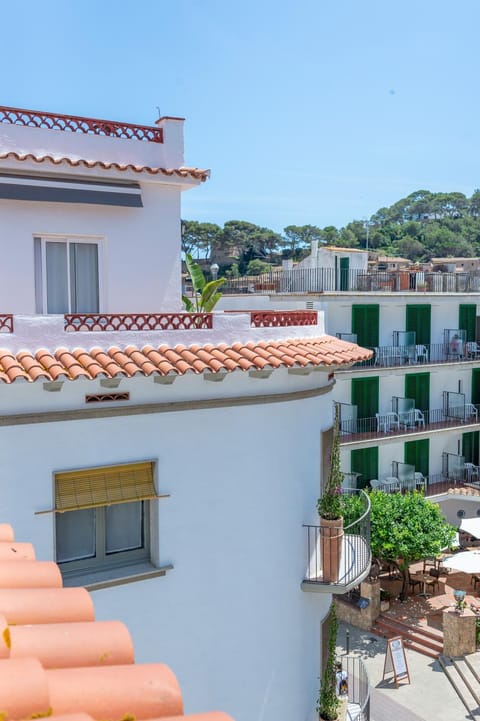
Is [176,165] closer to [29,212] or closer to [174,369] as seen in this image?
[29,212]

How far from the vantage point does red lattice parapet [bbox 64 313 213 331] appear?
903cm

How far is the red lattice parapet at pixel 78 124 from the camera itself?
40.2 ft

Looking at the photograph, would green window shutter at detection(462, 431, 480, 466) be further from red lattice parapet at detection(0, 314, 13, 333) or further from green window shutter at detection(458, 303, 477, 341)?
red lattice parapet at detection(0, 314, 13, 333)

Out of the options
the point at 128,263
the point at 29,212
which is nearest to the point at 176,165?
the point at 128,263

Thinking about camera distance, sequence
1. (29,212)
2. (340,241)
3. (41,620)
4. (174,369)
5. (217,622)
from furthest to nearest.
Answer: (340,241)
(29,212)
(217,622)
(174,369)
(41,620)

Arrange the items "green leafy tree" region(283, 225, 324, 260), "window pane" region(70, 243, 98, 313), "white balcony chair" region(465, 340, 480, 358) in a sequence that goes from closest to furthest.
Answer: "window pane" region(70, 243, 98, 313) → "white balcony chair" region(465, 340, 480, 358) → "green leafy tree" region(283, 225, 324, 260)

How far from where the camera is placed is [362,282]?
32.6 metres

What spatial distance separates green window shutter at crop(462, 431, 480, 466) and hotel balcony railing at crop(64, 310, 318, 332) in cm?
2528

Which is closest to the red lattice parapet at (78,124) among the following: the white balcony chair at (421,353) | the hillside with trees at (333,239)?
the white balcony chair at (421,353)

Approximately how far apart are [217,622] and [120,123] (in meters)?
9.51

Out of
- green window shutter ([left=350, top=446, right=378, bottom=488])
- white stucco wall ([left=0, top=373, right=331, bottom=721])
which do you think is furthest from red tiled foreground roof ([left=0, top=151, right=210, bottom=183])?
green window shutter ([left=350, top=446, right=378, bottom=488])

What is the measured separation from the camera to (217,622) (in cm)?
997

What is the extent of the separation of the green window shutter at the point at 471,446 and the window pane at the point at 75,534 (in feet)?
89.9

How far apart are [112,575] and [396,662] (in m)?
13.6
